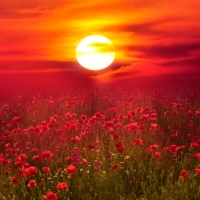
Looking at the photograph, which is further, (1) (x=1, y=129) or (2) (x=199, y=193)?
(1) (x=1, y=129)

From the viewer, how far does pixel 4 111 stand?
28.9 ft

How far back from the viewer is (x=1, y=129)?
7586 mm

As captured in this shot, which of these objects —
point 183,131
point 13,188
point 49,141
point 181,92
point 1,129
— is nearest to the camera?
point 13,188

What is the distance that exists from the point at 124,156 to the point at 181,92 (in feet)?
19.9

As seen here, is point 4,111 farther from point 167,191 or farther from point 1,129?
point 167,191

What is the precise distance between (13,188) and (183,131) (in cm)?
351

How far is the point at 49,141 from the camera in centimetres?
606

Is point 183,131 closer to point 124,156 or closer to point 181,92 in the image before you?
point 124,156

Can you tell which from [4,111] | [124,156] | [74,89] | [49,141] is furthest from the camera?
[74,89]

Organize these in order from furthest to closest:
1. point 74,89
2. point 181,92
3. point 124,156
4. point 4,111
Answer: point 74,89 → point 181,92 → point 4,111 → point 124,156

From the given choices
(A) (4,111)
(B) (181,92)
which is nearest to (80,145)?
(A) (4,111)

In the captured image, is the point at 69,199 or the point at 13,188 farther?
the point at 13,188

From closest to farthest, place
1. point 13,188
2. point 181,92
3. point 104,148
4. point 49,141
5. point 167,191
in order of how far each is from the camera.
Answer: point 167,191
point 13,188
point 104,148
point 49,141
point 181,92

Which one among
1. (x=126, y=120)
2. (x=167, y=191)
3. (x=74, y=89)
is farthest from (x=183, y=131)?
(x=74, y=89)
